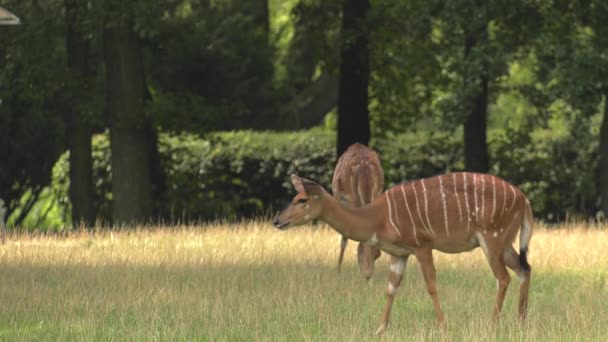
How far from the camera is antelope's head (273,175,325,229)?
35.6 ft

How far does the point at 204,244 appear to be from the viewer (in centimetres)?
1850

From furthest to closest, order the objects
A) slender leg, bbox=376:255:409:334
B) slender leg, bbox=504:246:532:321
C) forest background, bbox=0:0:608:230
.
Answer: forest background, bbox=0:0:608:230, slender leg, bbox=504:246:532:321, slender leg, bbox=376:255:409:334

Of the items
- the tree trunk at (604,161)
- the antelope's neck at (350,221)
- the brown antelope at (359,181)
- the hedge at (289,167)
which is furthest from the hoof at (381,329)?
the hedge at (289,167)

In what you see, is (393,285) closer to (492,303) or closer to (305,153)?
(492,303)

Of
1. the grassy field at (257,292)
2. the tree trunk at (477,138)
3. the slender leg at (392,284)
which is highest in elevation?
the tree trunk at (477,138)

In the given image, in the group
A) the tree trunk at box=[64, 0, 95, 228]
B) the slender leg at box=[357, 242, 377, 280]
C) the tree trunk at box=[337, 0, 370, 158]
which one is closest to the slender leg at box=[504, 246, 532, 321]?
the slender leg at box=[357, 242, 377, 280]

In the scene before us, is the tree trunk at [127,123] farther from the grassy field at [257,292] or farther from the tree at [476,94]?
the tree at [476,94]

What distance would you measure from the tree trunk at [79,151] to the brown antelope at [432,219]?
44.1 feet

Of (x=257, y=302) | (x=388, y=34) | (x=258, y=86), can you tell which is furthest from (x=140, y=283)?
(x=258, y=86)

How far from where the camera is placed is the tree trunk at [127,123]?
22.9m

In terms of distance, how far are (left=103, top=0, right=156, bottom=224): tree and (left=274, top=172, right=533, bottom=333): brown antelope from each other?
39.2 ft

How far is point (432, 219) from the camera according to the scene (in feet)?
37.1

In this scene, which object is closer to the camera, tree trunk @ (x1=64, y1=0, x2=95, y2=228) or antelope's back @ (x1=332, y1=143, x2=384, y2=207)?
antelope's back @ (x1=332, y1=143, x2=384, y2=207)

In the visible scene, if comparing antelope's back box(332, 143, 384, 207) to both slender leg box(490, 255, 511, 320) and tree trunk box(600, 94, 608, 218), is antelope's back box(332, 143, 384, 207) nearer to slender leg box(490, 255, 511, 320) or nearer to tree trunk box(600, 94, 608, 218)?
slender leg box(490, 255, 511, 320)
